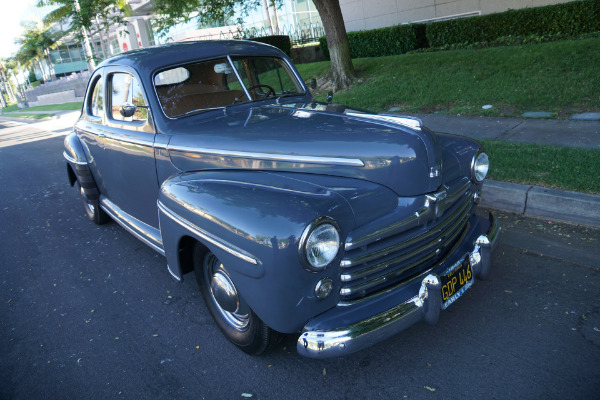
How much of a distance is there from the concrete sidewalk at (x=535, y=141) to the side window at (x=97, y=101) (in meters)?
3.69

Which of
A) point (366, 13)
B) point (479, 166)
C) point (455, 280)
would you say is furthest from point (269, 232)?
point (366, 13)

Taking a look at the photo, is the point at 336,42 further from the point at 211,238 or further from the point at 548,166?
the point at 211,238

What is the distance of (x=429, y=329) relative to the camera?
279 cm

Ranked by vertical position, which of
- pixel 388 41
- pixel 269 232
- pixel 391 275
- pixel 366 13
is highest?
pixel 366 13

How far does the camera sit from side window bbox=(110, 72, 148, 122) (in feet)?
11.4

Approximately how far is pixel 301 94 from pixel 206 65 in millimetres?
857

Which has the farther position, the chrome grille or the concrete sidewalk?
the concrete sidewalk

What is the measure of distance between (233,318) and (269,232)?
0.95 m

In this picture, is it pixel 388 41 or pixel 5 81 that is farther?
pixel 5 81

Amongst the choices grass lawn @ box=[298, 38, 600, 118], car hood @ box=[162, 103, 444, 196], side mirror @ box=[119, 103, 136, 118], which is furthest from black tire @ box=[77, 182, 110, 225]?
grass lawn @ box=[298, 38, 600, 118]

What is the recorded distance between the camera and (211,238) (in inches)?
97.0

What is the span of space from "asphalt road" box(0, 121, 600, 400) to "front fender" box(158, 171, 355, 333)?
1.80 ft

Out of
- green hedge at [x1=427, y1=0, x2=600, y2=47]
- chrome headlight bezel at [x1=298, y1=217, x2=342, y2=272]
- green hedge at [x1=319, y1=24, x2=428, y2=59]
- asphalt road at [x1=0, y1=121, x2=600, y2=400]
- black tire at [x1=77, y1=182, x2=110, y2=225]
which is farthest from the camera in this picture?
green hedge at [x1=319, y1=24, x2=428, y2=59]

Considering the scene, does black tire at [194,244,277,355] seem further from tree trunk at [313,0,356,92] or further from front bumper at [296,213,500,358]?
tree trunk at [313,0,356,92]
